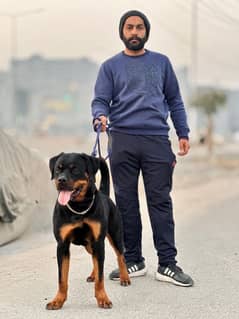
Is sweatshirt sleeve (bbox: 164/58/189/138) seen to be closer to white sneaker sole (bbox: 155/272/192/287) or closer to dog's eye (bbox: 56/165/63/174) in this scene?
white sneaker sole (bbox: 155/272/192/287)

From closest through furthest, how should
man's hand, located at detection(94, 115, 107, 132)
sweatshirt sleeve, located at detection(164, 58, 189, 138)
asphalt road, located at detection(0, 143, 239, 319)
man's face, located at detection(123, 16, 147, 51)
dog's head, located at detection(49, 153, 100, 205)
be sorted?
dog's head, located at detection(49, 153, 100, 205)
asphalt road, located at detection(0, 143, 239, 319)
man's hand, located at detection(94, 115, 107, 132)
man's face, located at detection(123, 16, 147, 51)
sweatshirt sleeve, located at detection(164, 58, 189, 138)

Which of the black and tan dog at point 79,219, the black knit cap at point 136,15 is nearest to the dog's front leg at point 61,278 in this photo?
the black and tan dog at point 79,219

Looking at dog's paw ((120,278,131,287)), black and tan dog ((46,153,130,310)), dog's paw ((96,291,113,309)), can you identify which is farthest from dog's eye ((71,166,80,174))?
dog's paw ((120,278,131,287))

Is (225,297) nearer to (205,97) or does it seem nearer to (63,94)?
(205,97)

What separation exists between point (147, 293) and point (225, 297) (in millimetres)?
568

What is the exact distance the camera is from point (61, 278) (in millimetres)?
4605

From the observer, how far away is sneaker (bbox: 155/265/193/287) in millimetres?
5230

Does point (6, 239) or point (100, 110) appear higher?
point (100, 110)

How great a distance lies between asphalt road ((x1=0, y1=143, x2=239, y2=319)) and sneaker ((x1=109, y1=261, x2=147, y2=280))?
0.07 metres

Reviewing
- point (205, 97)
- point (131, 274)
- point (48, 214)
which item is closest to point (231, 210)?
point (48, 214)

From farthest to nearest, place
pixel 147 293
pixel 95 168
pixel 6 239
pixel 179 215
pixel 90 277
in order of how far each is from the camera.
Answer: pixel 179 215, pixel 6 239, pixel 90 277, pixel 147 293, pixel 95 168

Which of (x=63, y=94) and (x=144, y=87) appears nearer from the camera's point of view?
(x=144, y=87)

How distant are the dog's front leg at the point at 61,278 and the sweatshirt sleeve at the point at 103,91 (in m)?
1.14

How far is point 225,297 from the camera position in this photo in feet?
16.1
